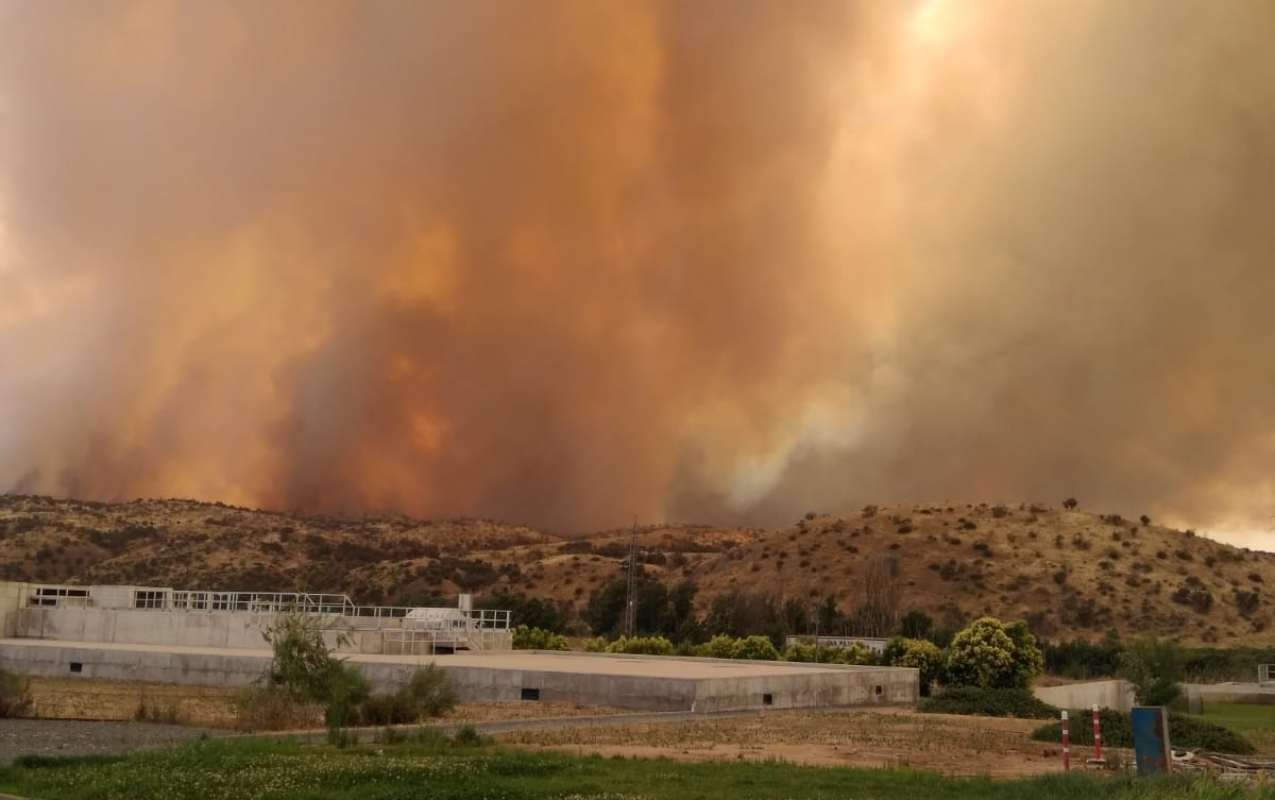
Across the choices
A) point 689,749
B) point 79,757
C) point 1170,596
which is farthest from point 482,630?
point 1170,596

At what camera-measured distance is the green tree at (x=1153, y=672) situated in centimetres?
3275

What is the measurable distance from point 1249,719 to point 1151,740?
79.6 ft

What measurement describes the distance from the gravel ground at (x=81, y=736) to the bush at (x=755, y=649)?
98.2 feet

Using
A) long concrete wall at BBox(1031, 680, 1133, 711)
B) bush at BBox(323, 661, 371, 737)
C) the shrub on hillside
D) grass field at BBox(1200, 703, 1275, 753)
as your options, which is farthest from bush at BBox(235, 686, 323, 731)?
the shrub on hillside

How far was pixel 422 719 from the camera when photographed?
2502 centimetres

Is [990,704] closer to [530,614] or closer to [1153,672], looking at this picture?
[1153,672]

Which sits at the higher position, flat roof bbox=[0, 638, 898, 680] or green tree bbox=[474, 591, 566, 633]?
green tree bbox=[474, 591, 566, 633]

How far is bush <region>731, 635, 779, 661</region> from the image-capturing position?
165 ft

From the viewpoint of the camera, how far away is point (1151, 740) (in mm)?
16797

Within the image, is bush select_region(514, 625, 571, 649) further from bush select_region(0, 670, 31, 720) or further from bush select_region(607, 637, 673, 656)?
bush select_region(0, 670, 31, 720)

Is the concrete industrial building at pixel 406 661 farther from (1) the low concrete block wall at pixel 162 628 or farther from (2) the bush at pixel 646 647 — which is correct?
(2) the bush at pixel 646 647

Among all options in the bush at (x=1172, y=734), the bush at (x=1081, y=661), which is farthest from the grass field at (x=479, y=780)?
the bush at (x=1081, y=661)

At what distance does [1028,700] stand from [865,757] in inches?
673

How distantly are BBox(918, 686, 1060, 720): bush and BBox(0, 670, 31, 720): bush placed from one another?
24.4 metres
